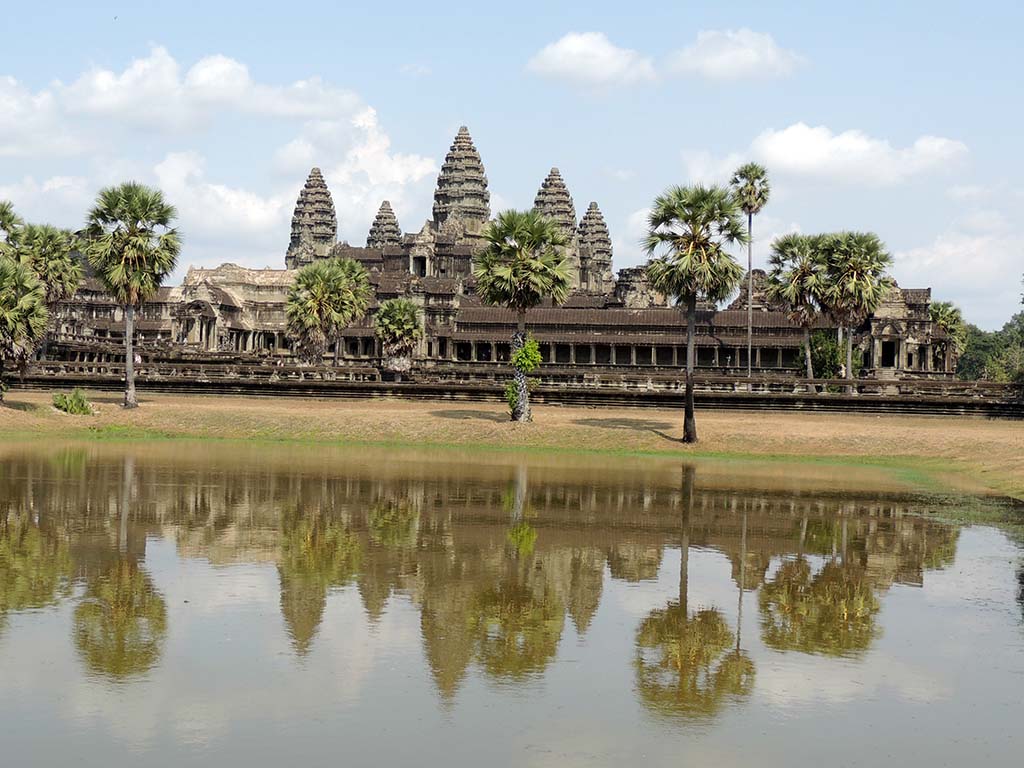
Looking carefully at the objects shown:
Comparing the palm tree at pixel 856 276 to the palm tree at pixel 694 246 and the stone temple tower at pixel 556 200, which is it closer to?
the palm tree at pixel 694 246

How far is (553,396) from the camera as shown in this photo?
65000 millimetres

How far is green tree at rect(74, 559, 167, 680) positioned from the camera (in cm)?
1509

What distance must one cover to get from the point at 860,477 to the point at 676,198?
49.4 ft

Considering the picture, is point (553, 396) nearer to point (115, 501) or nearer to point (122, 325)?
point (115, 501)

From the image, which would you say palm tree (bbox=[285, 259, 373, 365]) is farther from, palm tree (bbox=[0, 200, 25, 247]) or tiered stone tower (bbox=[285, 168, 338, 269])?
tiered stone tower (bbox=[285, 168, 338, 269])

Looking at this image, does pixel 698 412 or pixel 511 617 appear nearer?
pixel 511 617

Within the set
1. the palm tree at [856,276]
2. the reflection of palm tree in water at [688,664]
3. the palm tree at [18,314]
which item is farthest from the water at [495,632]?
the palm tree at [856,276]

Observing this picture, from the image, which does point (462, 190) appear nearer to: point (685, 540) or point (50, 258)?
point (50, 258)

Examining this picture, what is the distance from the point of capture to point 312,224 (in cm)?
17012

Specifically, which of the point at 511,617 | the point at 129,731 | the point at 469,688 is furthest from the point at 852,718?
the point at 129,731

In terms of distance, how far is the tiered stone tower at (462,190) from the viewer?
155500mm

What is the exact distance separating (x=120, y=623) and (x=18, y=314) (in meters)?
43.1

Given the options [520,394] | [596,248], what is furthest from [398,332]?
[596,248]

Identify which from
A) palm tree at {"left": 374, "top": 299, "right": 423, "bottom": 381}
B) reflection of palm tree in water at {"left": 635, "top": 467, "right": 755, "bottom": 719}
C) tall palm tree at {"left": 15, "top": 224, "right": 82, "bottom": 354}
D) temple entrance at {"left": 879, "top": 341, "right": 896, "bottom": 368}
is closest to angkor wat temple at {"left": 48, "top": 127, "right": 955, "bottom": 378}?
temple entrance at {"left": 879, "top": 341, "right": 896, "bottom": 368}
